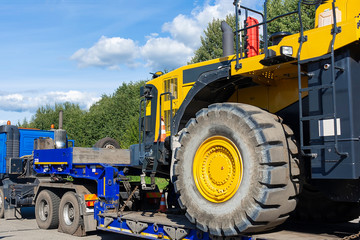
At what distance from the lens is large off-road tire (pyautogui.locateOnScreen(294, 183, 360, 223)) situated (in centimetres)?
668

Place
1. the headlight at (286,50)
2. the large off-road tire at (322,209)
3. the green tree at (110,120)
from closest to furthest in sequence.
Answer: the headlight at (286,50) < the large off-road tire at (322,209) < the green tree at (110,120)

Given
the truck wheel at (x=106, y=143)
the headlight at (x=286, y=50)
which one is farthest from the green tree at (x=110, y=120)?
the headlight at (x=286, y=50)

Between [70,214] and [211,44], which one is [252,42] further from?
[211,44]

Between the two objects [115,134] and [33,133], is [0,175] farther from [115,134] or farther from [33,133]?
[115,134]

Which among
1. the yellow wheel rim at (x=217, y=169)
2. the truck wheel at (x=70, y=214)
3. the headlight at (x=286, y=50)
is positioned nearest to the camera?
the headlight at (x=286, y=50)

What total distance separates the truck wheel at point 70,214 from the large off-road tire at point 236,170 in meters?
4.20

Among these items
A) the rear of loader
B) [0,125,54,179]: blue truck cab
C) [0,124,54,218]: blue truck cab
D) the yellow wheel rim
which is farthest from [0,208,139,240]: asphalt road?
the yellow wheel rim

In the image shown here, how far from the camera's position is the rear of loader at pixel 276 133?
466 cm

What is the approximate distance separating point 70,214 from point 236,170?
591 centimetres

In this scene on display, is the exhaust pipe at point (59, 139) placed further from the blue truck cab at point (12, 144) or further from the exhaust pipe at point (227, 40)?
the exhaust pipe at point (227, 40)

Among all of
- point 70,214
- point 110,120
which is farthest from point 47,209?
point 110,120

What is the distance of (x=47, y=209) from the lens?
10.7 m

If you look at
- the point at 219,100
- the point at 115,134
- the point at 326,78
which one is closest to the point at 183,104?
the point at 219,100

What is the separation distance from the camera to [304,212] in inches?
278
